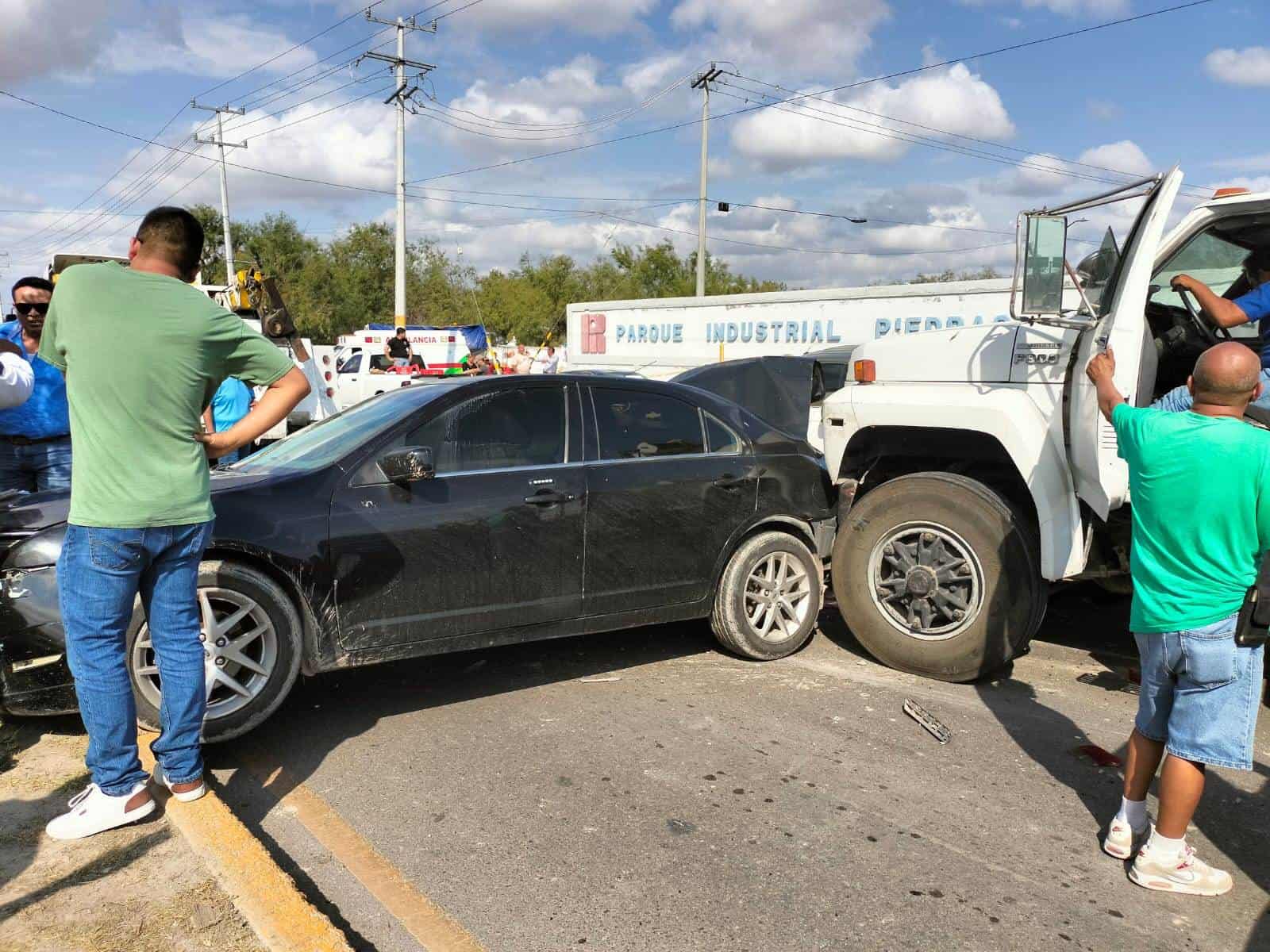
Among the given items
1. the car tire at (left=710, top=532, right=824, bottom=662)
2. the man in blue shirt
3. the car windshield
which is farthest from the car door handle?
the man in blue shirt

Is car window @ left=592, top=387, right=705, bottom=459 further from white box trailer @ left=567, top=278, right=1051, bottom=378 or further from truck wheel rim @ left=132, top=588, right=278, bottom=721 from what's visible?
white box trailer @ left=567, top=278, right=1051, bottom=378

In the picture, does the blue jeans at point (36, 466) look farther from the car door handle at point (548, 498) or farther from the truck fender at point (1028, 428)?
the truck fender at point (1028, 428)

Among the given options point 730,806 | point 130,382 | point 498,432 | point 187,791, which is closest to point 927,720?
point 730,806

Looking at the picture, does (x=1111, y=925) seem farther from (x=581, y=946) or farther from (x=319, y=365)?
(x=319, y=365)

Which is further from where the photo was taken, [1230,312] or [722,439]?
[722,439]

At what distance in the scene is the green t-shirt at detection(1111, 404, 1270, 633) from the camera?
3154 mm

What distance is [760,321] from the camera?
15.5 meters

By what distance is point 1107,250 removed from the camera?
15.7ft

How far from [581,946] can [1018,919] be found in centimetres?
134

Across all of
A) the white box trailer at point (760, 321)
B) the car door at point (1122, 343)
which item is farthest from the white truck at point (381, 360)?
the car door at point (1122, 343)

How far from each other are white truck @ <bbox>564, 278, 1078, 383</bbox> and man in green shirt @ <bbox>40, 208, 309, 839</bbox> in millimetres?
8482

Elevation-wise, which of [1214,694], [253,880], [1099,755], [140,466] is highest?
[140,466]

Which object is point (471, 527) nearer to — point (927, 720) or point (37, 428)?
point (927, 720)

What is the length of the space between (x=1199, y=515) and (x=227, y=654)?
3565 mm
